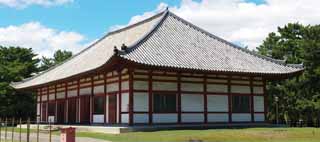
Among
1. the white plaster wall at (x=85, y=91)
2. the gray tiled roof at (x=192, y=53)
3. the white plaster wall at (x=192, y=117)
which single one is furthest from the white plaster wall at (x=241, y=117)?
the white plaster wall at (x=85, y=91)

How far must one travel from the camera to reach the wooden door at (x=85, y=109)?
3009 centimetres

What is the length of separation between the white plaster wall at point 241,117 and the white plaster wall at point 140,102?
624 centimetres

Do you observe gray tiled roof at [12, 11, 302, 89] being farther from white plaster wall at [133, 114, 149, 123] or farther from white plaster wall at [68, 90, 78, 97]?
white plaster wall at [133, 114, 149, 123]

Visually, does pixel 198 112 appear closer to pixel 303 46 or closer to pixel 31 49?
pixel 303 46

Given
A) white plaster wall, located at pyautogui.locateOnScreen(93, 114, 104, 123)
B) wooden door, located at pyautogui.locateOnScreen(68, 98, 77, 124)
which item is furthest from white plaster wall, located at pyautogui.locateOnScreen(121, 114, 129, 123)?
wooden door, located at pyautogui.locateOnScreen(68, 98, 77, 124)

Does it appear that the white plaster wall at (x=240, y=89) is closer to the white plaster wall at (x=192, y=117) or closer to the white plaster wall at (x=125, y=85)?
the white plaster wall at (x=192, y=117)

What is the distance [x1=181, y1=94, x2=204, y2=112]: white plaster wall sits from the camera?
2648cm

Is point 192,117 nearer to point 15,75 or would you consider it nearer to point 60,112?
point 60,112

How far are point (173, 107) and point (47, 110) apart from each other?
1453 cm

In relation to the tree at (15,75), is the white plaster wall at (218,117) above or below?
below

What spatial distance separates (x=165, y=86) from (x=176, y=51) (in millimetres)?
2497

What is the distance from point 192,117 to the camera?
87.8 ft

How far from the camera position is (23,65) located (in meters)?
51.2

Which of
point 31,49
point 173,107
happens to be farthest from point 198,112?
point 31,49
